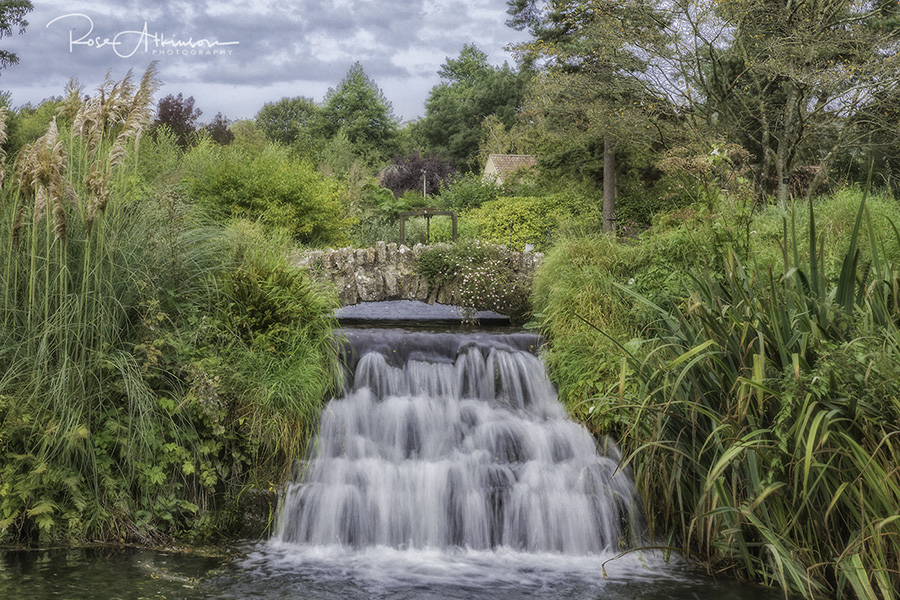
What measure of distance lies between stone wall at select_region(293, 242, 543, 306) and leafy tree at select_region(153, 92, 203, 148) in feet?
58.3

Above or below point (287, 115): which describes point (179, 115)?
below

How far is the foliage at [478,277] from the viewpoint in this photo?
10445 millimetres

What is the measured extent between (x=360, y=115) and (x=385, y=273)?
42.1 meters

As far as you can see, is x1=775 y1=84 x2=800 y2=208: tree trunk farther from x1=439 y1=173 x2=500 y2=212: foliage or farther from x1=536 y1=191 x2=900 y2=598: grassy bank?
x1=536 y1=191 x2=900 y2=598: grassy bank

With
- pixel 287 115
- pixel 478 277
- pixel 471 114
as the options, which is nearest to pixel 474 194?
pixel 478 277

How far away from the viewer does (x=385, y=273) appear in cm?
1080

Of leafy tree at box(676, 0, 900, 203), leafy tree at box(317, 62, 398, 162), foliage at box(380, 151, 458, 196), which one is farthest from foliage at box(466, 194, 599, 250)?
leafy tree at box(317, 62, 398, 162)

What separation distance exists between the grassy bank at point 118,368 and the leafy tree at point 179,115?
22.0 m

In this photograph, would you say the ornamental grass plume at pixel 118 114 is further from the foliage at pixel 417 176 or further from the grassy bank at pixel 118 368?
the foliage at pixel 417 176

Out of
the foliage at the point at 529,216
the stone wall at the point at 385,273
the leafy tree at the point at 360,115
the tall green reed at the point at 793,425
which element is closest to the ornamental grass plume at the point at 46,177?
the tall green reed at the point at 793,425

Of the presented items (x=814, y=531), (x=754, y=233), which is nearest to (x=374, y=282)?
(x=754, y=233)

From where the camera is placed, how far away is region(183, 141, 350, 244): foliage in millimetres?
12312

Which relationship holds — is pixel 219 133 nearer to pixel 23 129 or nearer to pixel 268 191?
pixel 23 129

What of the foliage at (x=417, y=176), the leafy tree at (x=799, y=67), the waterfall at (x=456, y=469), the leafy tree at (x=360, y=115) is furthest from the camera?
the leafy tree at (x=360, y=115)
